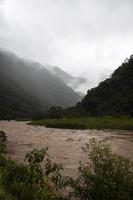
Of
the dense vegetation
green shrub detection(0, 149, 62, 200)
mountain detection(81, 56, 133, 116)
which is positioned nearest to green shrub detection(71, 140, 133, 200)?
the dense vegetation

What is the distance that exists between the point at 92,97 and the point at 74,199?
107m

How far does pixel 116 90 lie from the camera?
118312mm

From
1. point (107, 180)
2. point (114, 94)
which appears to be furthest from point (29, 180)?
point (114, 94)

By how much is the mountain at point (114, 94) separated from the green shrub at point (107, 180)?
80.9 m

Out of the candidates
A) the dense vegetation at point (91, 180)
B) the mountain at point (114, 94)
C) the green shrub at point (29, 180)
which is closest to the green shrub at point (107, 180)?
the dense vegetation at point (91, 180)

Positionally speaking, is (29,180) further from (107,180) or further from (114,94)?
(114,94)

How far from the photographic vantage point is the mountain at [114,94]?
99.6 m

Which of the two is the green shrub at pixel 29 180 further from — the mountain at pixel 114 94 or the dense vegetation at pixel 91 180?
the mountain at pixel 114 94

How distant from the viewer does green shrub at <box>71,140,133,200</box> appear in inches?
451

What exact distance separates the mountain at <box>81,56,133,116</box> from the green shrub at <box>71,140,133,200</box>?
80942 millimetres

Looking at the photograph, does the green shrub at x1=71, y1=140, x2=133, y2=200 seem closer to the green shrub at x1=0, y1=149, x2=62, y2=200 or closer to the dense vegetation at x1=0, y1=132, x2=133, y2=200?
the dense vegetation at x1=0, y1=132, x2=133, y2=200

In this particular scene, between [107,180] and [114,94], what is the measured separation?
10497 centimetres

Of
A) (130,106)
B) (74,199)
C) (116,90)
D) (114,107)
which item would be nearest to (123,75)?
(116,90)

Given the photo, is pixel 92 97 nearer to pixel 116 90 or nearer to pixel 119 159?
pixel 116 90
